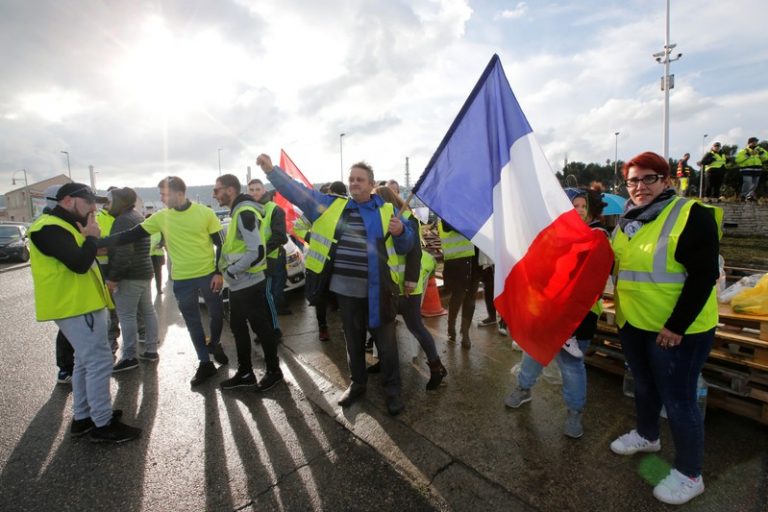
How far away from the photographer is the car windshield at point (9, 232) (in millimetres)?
16141

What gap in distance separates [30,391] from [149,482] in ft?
7.87

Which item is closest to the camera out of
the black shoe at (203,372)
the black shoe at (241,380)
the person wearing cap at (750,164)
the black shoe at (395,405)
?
the black shoe at (395,405)

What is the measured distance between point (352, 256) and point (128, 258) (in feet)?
8.80

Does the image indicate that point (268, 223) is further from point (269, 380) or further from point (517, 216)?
point (517, 216)

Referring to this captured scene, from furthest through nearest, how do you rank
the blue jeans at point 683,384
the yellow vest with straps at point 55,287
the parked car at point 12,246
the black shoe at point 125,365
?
the parked car at point 12,246 < the black shoe at point 125,365 < the yellow vest with straps at point 55,287 < the blue jeans at point 683,384

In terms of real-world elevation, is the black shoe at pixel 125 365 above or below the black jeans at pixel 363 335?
below

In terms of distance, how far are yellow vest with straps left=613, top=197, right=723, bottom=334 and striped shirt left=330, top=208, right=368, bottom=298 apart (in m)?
1.80

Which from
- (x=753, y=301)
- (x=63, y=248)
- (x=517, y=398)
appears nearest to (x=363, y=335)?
(x=517, y=398)

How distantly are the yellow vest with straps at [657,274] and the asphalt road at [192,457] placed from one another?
5.48 feet

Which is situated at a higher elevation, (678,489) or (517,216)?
Result: (517,216)

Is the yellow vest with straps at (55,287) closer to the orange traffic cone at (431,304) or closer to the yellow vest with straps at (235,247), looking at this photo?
the yellow vest with straps at (235,247)

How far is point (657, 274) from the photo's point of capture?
222 cm

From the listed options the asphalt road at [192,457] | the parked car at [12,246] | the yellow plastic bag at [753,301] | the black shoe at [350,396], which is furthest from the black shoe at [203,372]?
the parked car at [12,246]

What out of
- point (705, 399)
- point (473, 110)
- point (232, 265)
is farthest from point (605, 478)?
point (232, 265)
